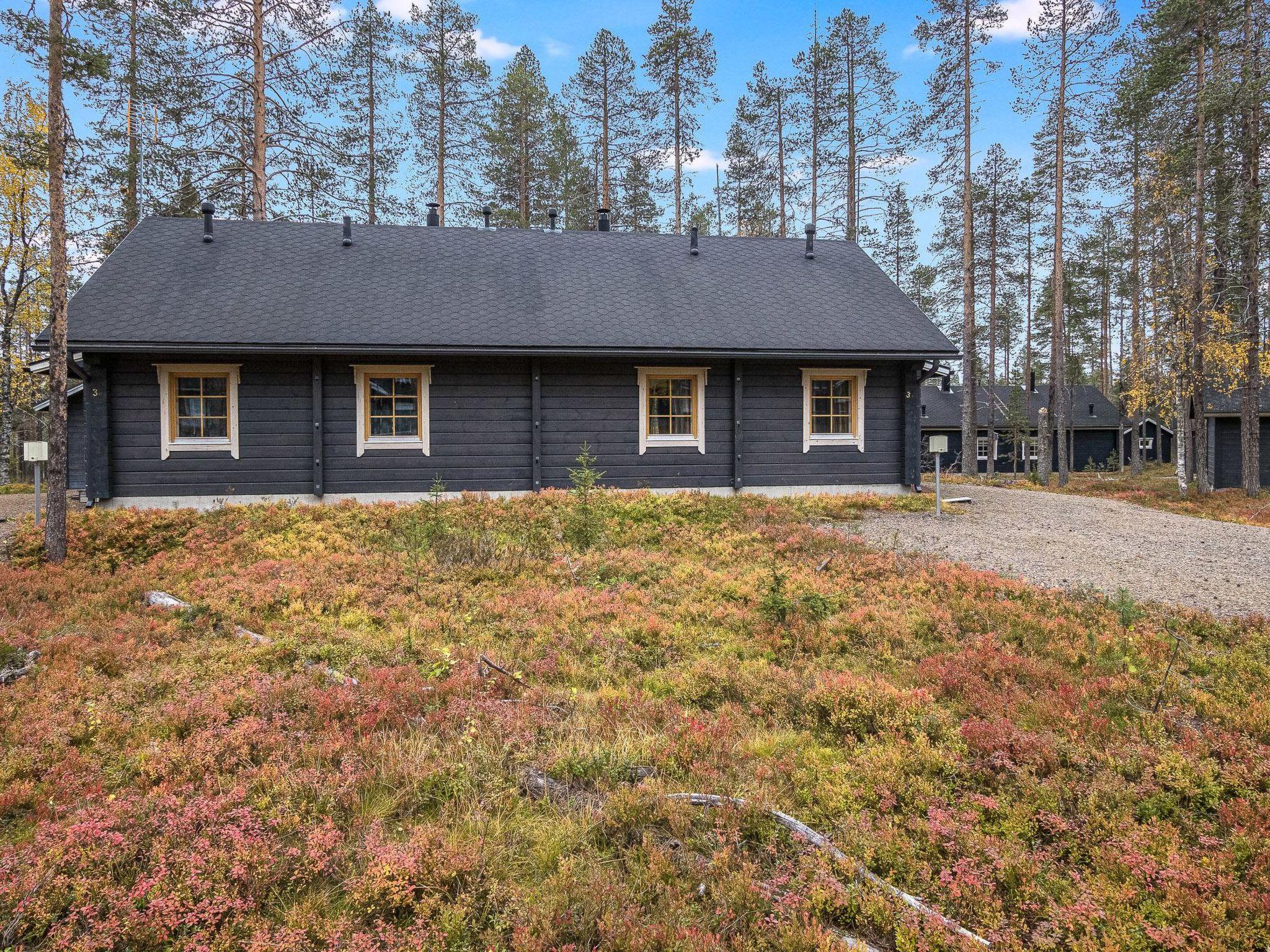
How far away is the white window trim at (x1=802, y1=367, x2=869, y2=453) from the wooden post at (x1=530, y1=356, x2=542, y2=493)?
17.9 feet

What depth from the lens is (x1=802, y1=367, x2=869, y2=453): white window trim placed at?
12.8m

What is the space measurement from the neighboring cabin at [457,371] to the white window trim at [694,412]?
0.13 feet

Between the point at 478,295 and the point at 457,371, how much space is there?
6.71ft

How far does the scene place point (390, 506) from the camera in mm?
10562

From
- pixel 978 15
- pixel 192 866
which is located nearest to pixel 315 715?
pixel 192 866

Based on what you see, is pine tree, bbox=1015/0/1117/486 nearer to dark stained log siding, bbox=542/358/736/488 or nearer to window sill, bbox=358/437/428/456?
dark stained log siding, bbox=542/358/736/488

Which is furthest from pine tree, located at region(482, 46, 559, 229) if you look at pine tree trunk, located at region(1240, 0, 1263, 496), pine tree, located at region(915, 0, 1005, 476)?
pine tree trunk, located at region(1240, 0, 1263, 496)

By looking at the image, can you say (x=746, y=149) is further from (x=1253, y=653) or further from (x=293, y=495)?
(x=1253, y=653)

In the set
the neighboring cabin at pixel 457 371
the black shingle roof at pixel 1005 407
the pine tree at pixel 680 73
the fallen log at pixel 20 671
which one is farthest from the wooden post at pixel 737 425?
the black shingle roof at pixel 1005 407

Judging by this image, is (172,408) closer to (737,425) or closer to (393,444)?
(393,444)

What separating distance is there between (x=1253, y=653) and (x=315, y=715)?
740 centimetres

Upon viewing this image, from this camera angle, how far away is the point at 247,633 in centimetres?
575

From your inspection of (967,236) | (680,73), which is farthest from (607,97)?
(967,236)

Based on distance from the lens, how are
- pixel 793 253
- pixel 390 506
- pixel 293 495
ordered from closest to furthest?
pixel 390 506 < pixel 293 495 < pixel 793 253
